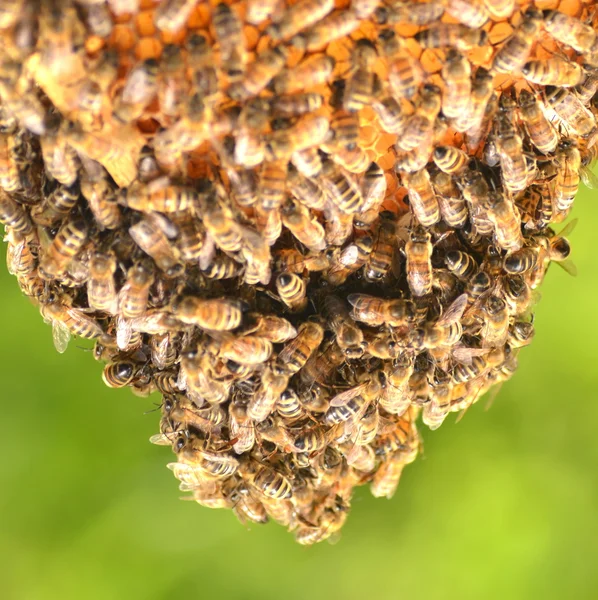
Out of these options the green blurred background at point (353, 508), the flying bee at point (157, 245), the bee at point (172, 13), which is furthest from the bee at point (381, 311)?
the green blurred background at point (353, 508)

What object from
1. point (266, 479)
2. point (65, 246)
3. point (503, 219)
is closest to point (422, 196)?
point (503, 219)

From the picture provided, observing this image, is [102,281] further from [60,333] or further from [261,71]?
[261,71]

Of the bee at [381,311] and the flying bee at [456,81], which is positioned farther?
the bee at [381,311]

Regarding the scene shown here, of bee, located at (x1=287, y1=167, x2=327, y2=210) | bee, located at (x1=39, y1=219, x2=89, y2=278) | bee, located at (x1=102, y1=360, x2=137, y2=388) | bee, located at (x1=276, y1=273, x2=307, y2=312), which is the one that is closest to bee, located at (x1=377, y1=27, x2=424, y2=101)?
bee, located at (x1=287, y1=167, x2=327, y2=210)

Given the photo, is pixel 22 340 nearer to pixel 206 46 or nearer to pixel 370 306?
pixel 370 306

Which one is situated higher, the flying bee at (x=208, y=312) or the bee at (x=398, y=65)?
the bee at (x=398, y=65)

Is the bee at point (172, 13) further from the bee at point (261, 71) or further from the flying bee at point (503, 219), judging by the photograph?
the flying bee at point (503, 219)
